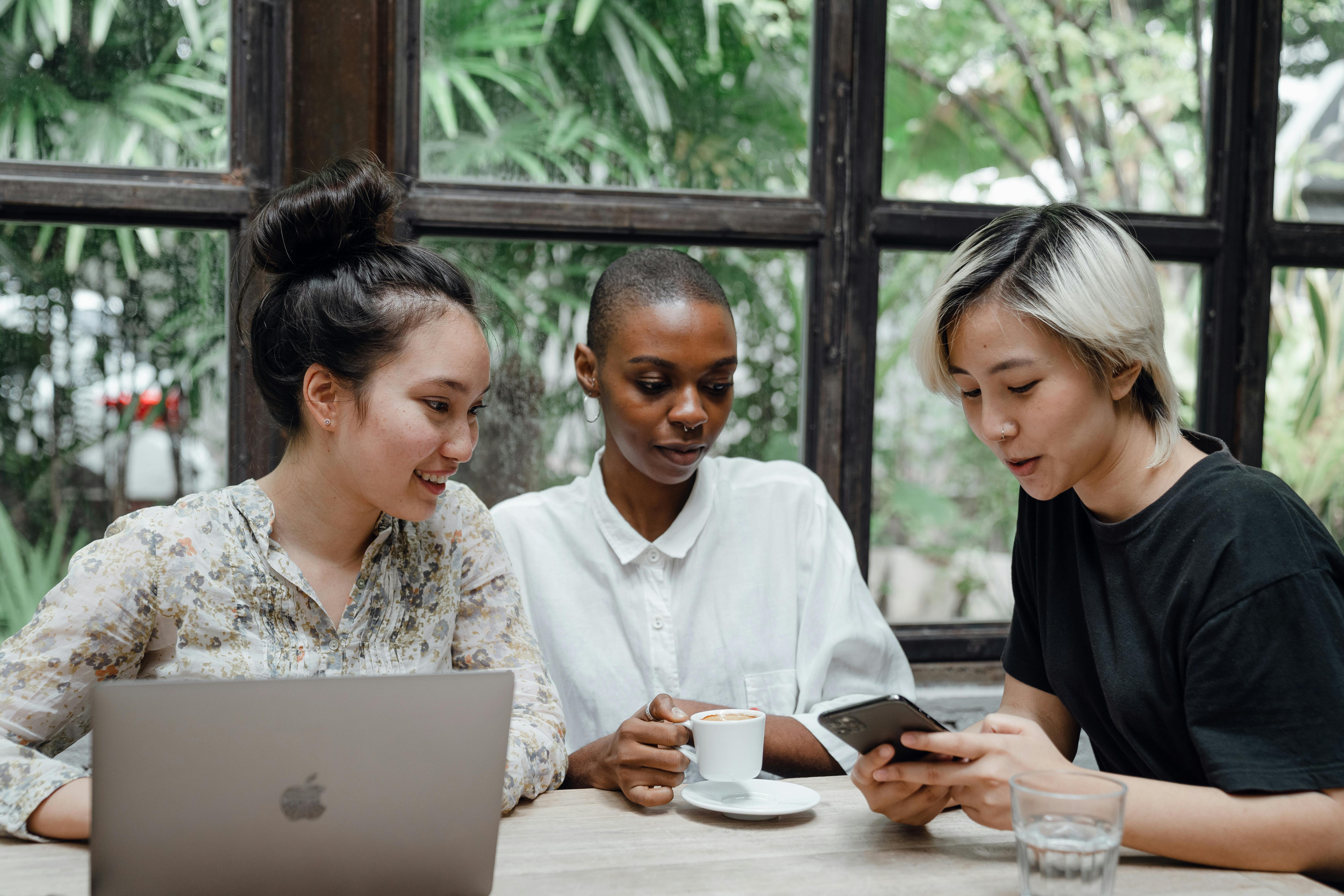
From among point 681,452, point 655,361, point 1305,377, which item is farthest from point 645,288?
point 1305,377

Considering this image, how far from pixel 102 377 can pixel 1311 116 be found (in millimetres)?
2599

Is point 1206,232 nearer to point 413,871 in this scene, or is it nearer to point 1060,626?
point 1060,626

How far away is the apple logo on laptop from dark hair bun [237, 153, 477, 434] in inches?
22.9

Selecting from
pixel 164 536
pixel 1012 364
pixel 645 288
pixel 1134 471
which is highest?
pixel 645 288

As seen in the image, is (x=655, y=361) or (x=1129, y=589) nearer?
(x=1129, y=589)

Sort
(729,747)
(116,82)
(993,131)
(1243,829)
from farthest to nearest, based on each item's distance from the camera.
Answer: (993,131) < (116,82) < (729,747) < (1243,829)

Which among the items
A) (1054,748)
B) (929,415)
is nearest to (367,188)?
(1054,748)

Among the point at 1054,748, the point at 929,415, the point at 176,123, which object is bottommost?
the point at 1054,748

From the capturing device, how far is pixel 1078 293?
117 centimetres

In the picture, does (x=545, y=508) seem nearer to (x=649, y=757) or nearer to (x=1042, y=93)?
(x=649, y=757)

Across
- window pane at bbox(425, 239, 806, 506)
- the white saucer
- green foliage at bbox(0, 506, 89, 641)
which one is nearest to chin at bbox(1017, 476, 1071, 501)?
the white saucer

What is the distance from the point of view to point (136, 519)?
1218mm

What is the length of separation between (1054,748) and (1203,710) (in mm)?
168

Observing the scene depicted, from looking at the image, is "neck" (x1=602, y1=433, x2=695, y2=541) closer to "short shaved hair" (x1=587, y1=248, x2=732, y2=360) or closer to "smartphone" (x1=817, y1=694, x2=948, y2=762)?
"short shaved hair" (x1=587, y1=248, x2=732, y2=360)
